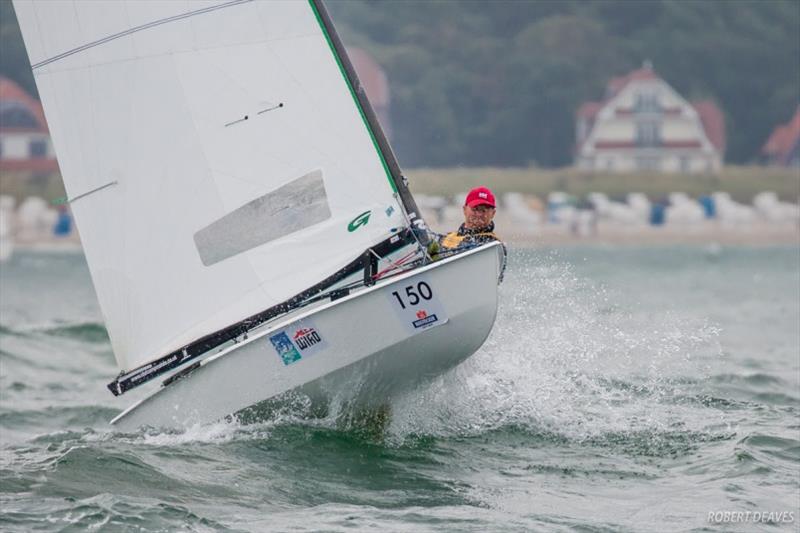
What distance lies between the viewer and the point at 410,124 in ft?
142

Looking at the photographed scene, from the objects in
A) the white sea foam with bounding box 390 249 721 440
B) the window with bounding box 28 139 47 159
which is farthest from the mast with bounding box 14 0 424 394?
the window with bounding box 28 139 47 159

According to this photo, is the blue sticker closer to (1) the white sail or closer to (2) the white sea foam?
(1) the white sail

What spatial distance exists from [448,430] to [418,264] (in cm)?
97

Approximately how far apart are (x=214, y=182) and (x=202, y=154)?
163 mm

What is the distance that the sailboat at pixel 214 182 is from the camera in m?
7.21

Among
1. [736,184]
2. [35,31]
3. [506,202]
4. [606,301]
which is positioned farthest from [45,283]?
[736,184]

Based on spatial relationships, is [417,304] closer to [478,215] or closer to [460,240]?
[460,240]

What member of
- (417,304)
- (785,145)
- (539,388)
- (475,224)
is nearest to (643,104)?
(785,145)

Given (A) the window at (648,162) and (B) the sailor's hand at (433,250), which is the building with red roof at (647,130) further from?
(B) the sailor's hand at (433,250)

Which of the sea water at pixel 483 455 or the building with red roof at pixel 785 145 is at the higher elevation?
the building with red roof at pixel 785 145

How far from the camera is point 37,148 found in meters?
40.0

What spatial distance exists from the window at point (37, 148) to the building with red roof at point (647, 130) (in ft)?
53.9

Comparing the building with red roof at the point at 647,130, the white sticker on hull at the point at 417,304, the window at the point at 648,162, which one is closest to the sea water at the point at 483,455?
the white sticker on hull at the point at 417,304

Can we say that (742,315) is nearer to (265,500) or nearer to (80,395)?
(80,395)
